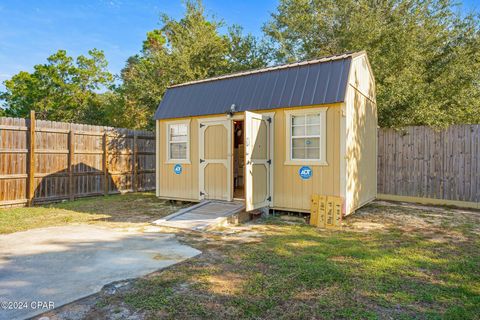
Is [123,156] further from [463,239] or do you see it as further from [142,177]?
[463,239]

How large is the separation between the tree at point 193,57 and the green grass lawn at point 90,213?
237 inches

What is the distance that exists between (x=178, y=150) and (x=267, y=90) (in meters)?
3.02

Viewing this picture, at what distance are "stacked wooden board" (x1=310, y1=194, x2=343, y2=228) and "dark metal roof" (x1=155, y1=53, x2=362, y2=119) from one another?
1945 mm

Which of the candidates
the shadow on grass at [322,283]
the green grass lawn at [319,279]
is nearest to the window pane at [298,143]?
the green grass lawn at [319,279]

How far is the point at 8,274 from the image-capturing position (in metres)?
3.26

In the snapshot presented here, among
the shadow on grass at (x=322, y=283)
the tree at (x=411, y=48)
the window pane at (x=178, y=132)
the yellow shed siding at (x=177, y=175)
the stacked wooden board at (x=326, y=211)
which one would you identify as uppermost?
the tree at (x=411, y=48)

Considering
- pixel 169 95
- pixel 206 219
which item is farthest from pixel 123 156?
pixel 206 219

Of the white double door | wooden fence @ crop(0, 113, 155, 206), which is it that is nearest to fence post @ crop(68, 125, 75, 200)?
wooden fence @ crop(0, 113, 155, 206)

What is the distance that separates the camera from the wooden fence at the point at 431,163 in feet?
25.0

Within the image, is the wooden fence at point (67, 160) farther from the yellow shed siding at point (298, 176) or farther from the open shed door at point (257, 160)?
the yellow shed siding at point (298, 176)

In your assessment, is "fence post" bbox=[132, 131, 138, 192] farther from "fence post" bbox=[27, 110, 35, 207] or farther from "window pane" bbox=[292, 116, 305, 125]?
"window pane" bbox=[292, 116, 305, 125]

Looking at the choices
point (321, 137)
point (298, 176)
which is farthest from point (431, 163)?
point (298, 176)

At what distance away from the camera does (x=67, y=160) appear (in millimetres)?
8891

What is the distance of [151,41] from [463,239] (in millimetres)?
23120
